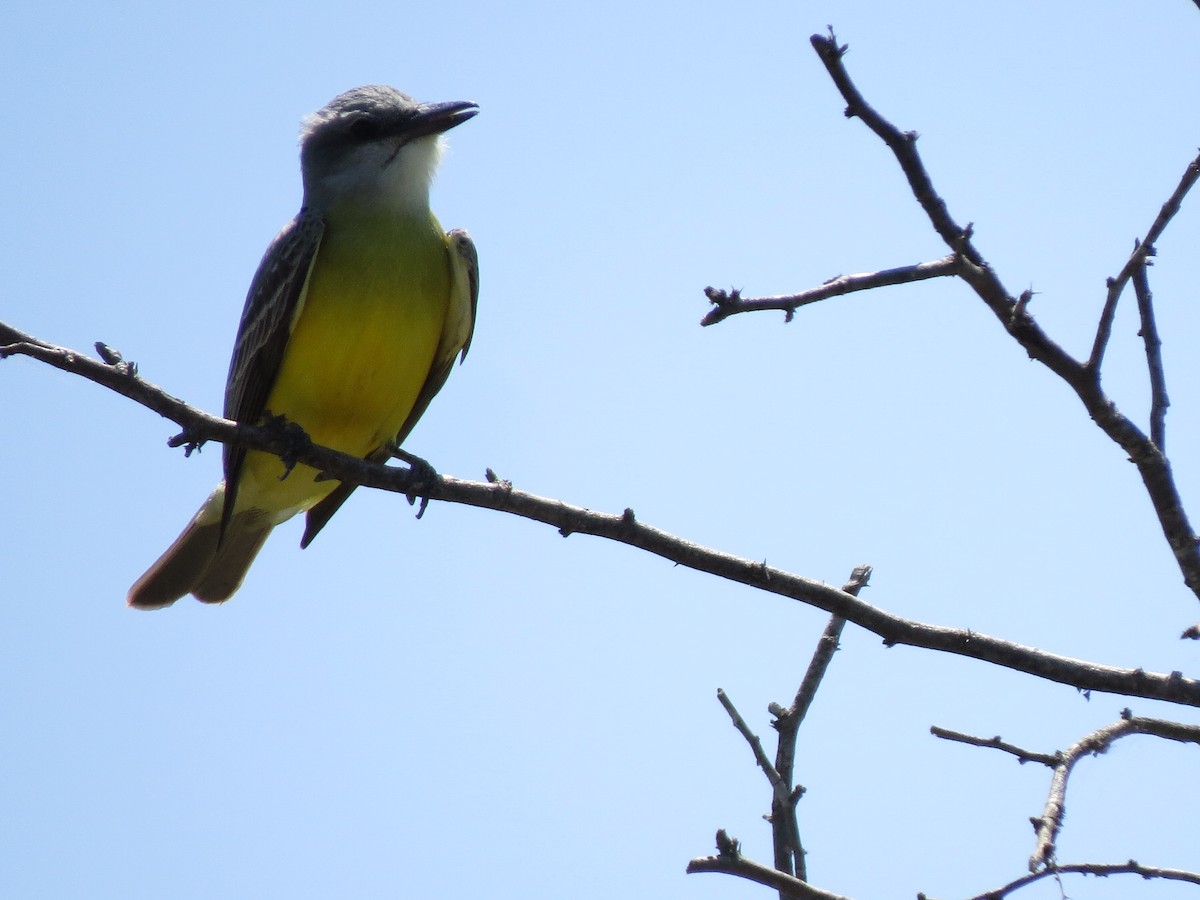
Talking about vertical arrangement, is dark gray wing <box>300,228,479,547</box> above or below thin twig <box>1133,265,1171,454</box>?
above

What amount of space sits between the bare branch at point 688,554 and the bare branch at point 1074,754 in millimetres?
145

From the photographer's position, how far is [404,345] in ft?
21.3

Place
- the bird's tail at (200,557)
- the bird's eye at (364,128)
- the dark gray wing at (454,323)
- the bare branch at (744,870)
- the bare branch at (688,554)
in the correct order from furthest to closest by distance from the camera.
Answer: the bird's tail at (200,557) → the bird's eye at (364,128) → the dark gray wing at (454,323) → the bare branch at (688,554) → the bare branch at (744,870)

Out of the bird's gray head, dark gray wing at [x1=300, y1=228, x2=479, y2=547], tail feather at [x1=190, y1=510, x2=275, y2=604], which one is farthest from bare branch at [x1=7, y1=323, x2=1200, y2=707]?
tail feather at [x1=190, y1=510, x2=275, y2=604]

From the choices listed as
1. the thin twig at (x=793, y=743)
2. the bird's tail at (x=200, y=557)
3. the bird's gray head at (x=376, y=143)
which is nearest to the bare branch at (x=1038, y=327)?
the thin twig at (x=793, y=743)

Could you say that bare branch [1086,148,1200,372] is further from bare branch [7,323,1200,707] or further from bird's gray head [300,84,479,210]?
bird's gray head [300,84,479,210]

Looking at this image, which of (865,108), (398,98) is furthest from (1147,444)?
(398,98)

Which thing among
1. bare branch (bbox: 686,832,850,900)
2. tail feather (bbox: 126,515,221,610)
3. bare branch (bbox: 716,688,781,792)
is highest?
tail feather (bbox: 126,515,221,610)

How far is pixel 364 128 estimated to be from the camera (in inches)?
291

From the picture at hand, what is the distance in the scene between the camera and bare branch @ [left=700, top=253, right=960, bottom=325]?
2949 millimetres

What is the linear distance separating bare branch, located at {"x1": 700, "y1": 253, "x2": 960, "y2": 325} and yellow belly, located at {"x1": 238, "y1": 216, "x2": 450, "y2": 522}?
11.9 feet

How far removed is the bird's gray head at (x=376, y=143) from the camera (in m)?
7.01

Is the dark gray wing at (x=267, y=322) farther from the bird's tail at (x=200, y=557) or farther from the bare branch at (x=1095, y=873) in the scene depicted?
the bare branch at (x=1095, y=873)

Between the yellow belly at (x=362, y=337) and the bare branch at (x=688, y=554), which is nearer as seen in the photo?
the bare branch at (x=688, y=554)
